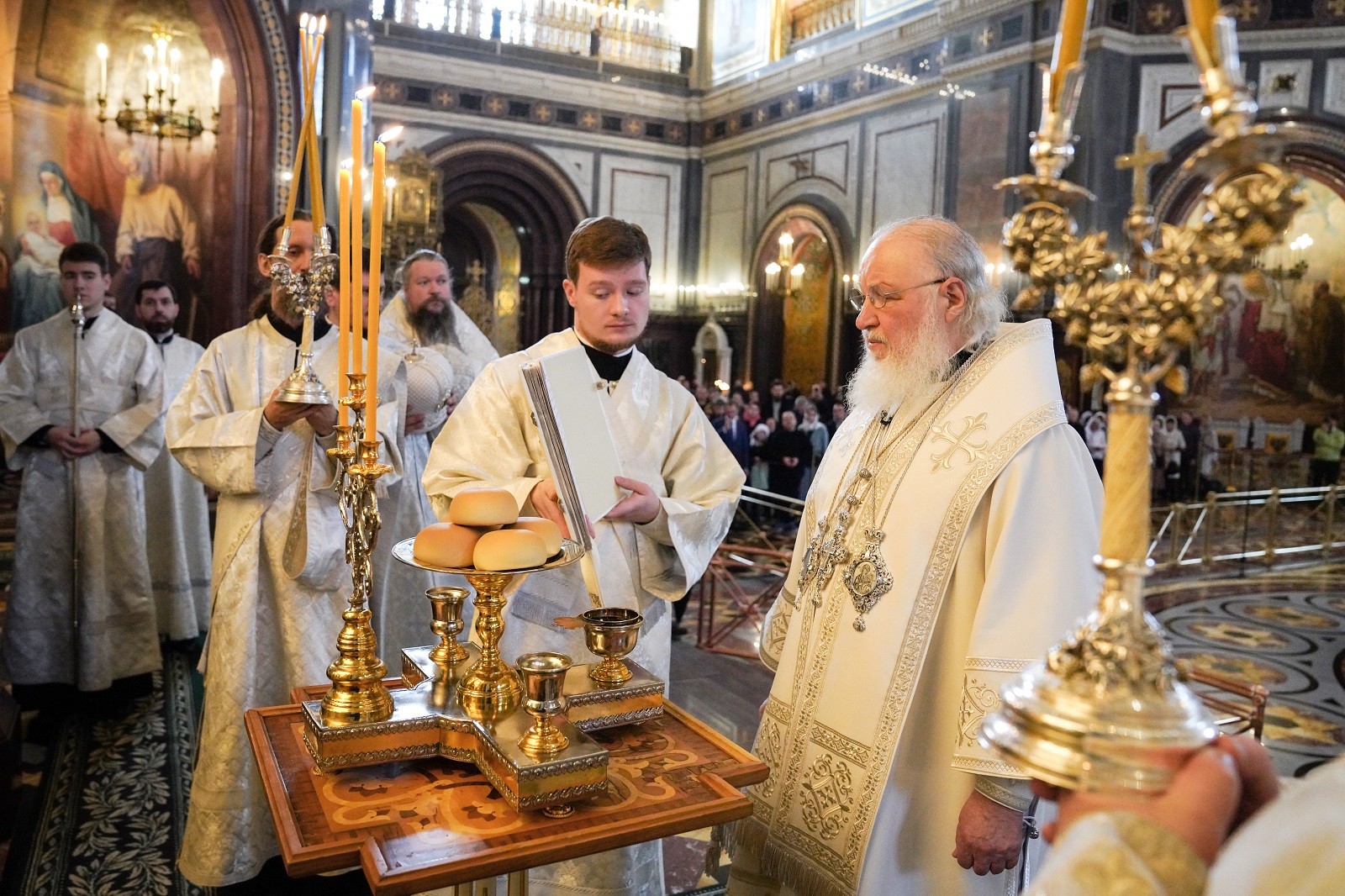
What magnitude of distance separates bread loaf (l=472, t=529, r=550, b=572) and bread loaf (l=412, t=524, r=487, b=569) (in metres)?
0.01

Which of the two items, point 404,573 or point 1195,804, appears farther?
point 404,573

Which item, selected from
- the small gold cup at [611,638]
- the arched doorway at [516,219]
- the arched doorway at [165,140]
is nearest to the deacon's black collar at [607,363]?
the small gold cup at [611,638]

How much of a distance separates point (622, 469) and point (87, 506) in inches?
125

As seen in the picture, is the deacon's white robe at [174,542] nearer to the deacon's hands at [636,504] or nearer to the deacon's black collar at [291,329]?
the deacon's black collar at [291,329]

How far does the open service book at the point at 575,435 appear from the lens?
1.89 metres

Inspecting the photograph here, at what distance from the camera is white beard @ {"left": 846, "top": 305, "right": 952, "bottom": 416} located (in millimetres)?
2066

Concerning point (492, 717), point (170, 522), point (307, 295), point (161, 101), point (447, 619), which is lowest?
point (170, 522)

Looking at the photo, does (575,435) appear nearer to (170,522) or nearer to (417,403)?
(417,403)

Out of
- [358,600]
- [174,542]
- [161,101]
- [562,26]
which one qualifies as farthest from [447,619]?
[562,26]

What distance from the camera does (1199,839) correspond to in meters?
0.76

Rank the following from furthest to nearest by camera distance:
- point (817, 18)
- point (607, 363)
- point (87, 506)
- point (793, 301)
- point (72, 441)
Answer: point (793, 301) → point (817, 18) → point (87, 506) → point (72, 441) → point (607, 363)

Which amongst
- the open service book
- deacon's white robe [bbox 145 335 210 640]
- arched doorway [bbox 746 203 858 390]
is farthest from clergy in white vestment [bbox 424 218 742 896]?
arched doorway [bbox 746 203 858 390]

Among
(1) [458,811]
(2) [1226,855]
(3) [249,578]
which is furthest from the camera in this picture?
(3) [249,578]

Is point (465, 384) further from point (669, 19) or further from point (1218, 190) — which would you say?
point (669, 19)
